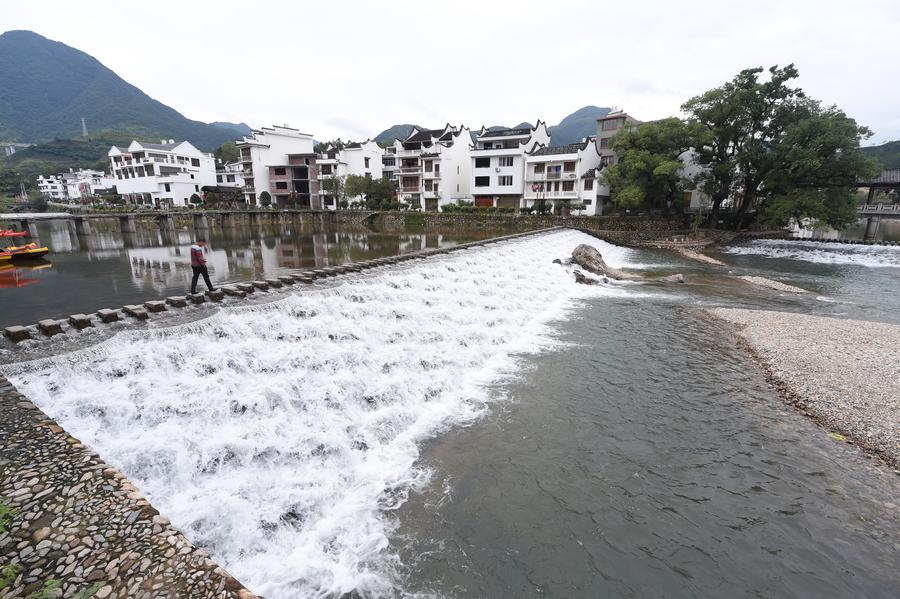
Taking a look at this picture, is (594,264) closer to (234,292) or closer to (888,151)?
(234,292)

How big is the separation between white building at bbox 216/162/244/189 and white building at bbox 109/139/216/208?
7.24 m

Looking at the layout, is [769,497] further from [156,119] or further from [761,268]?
[156,119]

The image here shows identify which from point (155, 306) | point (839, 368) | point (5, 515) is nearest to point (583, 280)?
point (839, 368)

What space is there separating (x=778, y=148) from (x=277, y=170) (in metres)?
68.4

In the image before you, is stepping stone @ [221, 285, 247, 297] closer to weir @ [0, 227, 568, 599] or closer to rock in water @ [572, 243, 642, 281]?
weir @ [0, 227, 568, 599]

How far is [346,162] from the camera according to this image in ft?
221

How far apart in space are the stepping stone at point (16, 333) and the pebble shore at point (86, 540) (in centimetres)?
504

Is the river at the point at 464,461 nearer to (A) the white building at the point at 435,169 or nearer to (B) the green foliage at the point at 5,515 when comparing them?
(B) the green foliage at the point at 5,515

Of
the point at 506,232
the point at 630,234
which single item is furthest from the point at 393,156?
the point at 630,234

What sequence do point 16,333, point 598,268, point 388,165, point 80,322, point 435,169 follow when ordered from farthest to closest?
point 388,165
point 435,169
point 598,268
point 80,322
point 16,333

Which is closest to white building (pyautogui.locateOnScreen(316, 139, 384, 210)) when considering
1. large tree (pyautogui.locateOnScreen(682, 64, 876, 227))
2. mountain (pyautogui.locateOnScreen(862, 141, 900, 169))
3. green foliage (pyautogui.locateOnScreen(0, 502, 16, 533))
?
large tree (pyautogui.locateOnScreen(682, 64, 876, 227))

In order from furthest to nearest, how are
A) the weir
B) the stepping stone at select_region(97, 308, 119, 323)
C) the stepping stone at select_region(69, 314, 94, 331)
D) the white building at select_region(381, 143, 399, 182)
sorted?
the white building at select_region(381, 143, 399, 182)
the stepping stone at select_region(97, 308, 119, 323)
the stepping stone at select_region(69, 314, 94, 331)
the weir

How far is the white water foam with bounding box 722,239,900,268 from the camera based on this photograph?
105 feet

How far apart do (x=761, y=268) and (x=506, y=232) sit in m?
24.5
